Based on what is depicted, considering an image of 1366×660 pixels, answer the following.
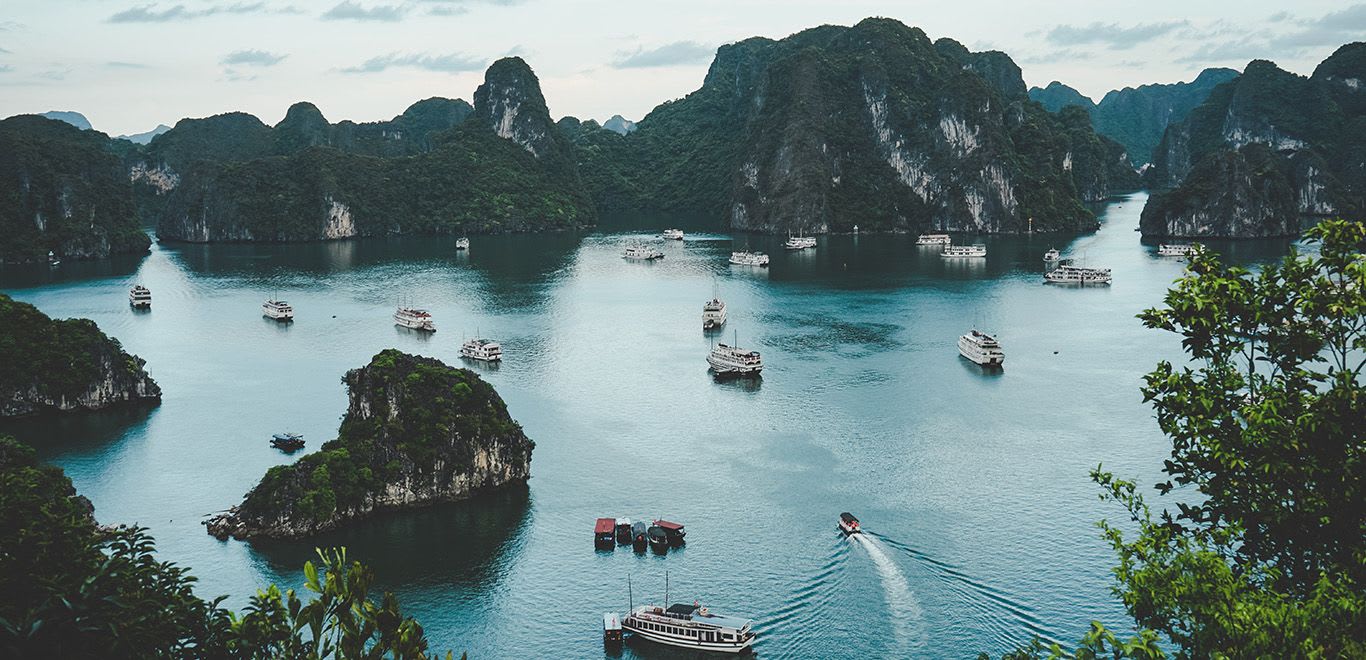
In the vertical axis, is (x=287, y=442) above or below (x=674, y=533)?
above

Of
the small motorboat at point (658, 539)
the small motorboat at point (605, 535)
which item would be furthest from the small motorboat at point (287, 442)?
the small motorboat at point (658, 539)

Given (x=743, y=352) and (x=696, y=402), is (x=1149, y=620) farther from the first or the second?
(x=743, y=352)

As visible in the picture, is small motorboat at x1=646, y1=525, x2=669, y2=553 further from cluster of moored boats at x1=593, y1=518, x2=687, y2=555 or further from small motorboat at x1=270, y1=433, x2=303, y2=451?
small motorboat at x1=270, y1=433, x2=303, y2=451

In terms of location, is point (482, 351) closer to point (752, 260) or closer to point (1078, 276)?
point (752, 260)

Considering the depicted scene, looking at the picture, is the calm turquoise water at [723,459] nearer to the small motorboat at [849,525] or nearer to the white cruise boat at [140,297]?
the small motorboat at [849,525]

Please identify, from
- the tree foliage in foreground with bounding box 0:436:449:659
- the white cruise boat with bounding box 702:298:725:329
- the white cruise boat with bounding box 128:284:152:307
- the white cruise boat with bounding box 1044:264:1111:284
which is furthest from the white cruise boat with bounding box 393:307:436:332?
the tree foliage in foreground with bounding box 0:436:449:659

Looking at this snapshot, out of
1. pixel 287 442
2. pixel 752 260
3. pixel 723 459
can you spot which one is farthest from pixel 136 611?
pixel 752 260
